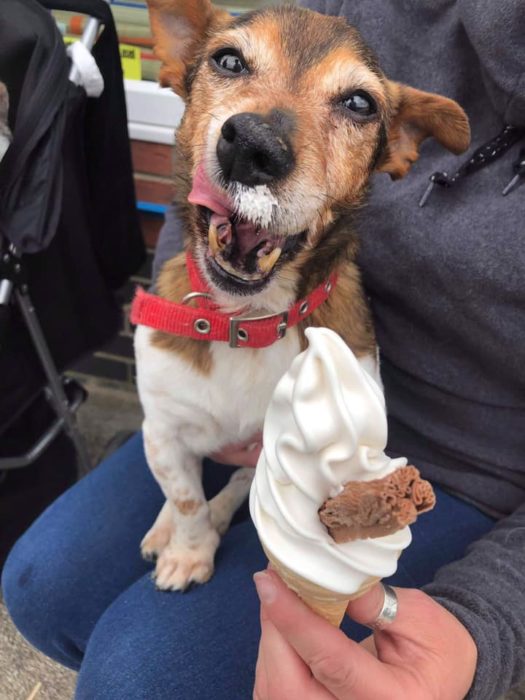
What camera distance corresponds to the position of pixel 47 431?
5.44ft

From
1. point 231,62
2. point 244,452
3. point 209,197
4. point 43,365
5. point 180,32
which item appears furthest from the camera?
point 43,365

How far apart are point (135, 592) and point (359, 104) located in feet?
2.94

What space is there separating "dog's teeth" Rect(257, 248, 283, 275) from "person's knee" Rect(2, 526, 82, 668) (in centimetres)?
74

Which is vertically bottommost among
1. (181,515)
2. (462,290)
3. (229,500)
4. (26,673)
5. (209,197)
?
(26,673)

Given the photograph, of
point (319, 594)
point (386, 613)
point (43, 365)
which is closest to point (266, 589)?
point (319, 594)

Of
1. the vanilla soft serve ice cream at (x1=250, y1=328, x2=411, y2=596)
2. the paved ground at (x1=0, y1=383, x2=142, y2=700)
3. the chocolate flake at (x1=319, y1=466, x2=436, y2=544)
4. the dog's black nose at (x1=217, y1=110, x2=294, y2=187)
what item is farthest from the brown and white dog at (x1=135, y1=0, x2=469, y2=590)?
the paved ground at (x1=0, y1=383, x2=142, y2=700)

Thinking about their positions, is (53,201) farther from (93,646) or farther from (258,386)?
(93,646)

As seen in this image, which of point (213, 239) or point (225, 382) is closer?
point (213, 239)

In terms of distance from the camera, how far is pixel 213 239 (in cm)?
84

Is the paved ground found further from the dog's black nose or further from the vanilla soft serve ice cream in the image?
the dog's black nose

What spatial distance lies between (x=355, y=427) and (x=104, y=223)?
1249 millimetres

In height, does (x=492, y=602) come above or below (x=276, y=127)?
below

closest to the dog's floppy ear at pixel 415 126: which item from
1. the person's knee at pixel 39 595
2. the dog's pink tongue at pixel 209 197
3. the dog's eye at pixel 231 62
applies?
the dog's eye at pixel 231 62

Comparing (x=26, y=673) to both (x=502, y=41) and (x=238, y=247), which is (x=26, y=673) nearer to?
(x=238, y=247)
